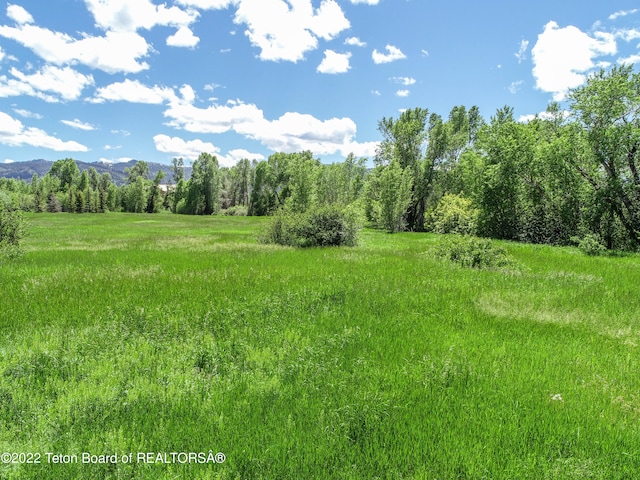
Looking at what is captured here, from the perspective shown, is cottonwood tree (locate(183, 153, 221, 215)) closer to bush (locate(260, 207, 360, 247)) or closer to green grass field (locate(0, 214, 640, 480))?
bush (locate(260, 207, 360, 247))

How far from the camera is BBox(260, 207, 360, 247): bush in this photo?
872 inches

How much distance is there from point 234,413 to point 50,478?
1.79 m

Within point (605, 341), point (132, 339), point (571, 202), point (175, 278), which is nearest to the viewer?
point (132, 339)

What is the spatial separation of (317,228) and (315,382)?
17453 millimetres

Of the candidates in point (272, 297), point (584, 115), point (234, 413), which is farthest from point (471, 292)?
point (584, 115)

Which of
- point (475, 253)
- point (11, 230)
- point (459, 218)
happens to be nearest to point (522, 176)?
point (459, 218)

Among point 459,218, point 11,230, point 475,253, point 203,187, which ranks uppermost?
point 203,187

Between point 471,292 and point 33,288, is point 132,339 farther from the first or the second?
point 471,292

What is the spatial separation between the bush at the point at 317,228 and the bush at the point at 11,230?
44.1 feet

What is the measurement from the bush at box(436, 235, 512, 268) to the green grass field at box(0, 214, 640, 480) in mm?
4887

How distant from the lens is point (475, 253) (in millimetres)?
14992

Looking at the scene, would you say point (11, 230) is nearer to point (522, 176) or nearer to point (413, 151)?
point (522, 176)

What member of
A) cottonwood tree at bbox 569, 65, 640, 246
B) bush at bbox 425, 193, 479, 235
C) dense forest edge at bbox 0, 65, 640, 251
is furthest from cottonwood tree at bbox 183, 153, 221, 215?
cottonwood tree at bbox 569, 65, 640, 246

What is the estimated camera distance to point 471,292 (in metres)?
10.2
